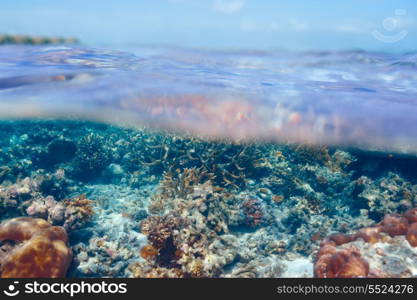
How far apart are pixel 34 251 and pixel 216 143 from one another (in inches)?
276

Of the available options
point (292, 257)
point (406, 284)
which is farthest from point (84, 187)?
point (406, 284)

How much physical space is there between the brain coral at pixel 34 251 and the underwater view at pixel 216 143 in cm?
47

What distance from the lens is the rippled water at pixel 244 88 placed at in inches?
418

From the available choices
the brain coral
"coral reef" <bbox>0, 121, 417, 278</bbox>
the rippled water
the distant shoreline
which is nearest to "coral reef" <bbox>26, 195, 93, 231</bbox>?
"coral reef" <bbox>0, 121, 417, 278</bbox>

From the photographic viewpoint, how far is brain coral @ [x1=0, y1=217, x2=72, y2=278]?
524 cm

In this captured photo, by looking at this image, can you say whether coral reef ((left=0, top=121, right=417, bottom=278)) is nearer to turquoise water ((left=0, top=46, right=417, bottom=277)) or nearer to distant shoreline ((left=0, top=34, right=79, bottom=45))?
turquoise water ((left=0, top=46, right=417, bottom=277))

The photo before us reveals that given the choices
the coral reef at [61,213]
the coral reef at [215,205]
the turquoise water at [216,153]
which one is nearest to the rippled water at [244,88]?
the turquoise water at [216,153]

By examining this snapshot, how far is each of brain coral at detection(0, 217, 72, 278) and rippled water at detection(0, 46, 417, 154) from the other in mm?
6518

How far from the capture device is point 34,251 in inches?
214

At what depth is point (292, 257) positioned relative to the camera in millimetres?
7441

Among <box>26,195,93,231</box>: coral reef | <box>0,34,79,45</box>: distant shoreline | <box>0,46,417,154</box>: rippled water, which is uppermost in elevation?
<box>0,34,79,45</box>: distant shoreline

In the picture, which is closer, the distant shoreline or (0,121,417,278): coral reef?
(0,121,417,278): coral reef

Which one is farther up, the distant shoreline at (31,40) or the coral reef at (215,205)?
the distant shoreline at (31,40)

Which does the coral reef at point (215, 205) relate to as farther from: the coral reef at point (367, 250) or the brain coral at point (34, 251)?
the brain coral at point (34, 251)
